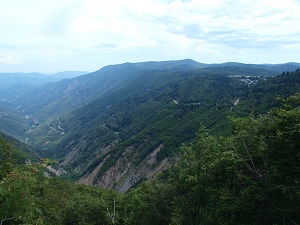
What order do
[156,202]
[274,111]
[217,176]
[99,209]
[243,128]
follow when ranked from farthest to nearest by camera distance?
[99,209], [156,202], [217,176], [243,128], [274,111]

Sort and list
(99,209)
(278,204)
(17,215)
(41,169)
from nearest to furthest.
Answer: (17,215)
(41,169)
(278,204)
(99,209)

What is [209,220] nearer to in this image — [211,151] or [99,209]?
[211,151]

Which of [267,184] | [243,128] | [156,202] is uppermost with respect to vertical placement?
[243,128]

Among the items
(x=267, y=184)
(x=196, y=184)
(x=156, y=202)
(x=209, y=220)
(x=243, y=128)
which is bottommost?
(x=156, y=202)

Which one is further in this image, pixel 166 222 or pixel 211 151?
pixel 166 222

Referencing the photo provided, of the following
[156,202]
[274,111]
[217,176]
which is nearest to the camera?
[274,111]

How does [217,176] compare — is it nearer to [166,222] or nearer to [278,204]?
[278,204]

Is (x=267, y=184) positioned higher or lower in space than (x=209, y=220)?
higher

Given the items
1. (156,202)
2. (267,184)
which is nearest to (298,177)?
(267,184)

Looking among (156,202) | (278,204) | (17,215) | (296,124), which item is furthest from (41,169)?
(156,202)
